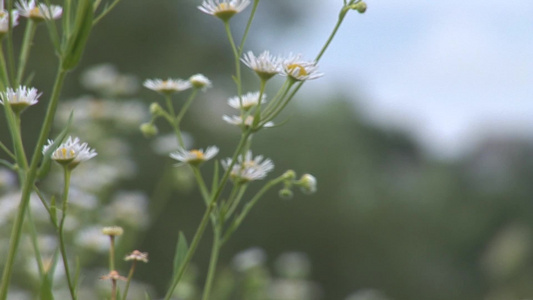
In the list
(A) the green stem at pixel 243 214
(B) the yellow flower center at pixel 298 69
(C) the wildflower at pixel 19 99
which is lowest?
(A) the green stem at pixel 243 214

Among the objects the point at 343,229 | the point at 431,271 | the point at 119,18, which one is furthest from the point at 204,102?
the point at 431,271

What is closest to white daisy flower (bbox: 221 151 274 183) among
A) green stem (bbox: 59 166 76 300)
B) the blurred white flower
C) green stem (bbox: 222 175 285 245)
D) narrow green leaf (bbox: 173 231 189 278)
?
green stem (bbox: 222 175 285 245)

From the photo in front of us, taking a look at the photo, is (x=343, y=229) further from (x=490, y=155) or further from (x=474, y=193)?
(x=490, y=155)

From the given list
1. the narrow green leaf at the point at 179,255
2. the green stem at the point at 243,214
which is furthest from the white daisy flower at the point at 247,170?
the narrow green leaf at the point at 179,255

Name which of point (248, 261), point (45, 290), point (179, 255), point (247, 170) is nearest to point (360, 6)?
point (247, 170)

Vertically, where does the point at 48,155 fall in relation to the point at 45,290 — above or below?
above

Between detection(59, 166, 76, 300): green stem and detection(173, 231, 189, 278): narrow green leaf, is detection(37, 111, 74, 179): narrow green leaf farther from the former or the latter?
detection(173, 231, 189, 278): narrow green leaf

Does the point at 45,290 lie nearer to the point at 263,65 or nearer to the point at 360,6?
the point at 263,65

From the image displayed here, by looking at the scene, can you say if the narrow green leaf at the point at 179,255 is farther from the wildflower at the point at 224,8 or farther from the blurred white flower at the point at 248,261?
the blurred white flower at the point at 248,261

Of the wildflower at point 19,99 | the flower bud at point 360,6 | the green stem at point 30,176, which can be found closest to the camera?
the green stem at point 30,176

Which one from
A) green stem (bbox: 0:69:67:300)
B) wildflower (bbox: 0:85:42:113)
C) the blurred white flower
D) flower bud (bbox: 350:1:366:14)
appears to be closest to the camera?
green stem (bbox: 0:69:67:300)
